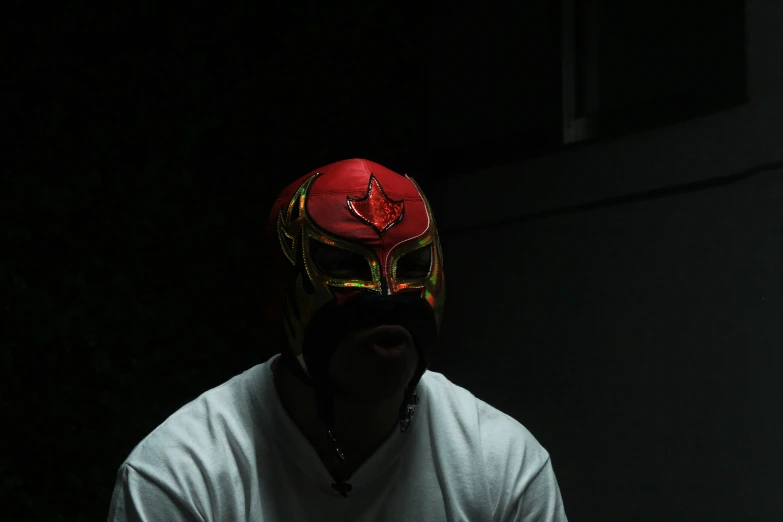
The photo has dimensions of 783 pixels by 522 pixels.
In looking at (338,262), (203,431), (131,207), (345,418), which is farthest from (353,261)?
(131,207)

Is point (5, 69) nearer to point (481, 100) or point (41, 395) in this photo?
point (41, 395)

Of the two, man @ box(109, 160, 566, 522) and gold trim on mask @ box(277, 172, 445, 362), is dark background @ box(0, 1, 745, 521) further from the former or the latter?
gold trim on mask @ box(277, 172, 445, 362)

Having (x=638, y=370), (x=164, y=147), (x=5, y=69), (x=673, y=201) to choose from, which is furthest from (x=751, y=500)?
(x=5, y=69)

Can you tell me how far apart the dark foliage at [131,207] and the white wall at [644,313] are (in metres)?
0.69

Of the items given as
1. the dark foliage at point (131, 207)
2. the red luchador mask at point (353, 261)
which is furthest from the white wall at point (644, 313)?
the red luchador mask at point (353, 261)

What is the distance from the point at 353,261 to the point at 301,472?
0.35 meters

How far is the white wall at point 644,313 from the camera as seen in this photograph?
9.41ft

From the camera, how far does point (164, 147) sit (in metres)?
3.06

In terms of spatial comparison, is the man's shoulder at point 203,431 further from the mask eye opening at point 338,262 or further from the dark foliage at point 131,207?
the dark foliage at point 131,207

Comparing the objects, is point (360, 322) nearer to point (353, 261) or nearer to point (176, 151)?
point (353, 261)

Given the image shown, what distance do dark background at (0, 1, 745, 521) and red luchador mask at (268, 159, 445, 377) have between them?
4.14 ft

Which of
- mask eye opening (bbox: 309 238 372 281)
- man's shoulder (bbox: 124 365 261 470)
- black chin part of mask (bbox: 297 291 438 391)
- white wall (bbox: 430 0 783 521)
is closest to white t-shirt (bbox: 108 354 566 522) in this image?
man's shoulder (bbox: 124 365 261 470)

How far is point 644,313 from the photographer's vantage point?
315cm

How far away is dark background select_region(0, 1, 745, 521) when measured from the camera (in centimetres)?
279
